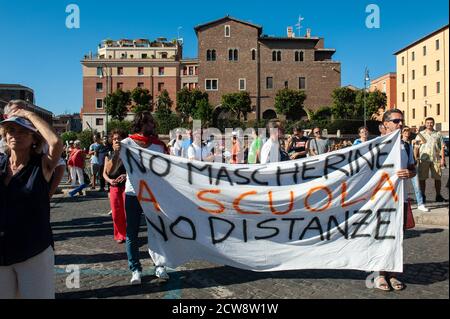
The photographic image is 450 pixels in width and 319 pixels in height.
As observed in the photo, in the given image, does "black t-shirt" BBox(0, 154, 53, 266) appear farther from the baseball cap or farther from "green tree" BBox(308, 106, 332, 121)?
"green tree" BBox(308, 106, 332, 121)

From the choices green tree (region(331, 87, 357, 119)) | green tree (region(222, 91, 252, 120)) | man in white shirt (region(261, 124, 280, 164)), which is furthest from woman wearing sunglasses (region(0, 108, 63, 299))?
green tree (region(222, 91, 252, 120))

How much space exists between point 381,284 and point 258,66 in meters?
70.9

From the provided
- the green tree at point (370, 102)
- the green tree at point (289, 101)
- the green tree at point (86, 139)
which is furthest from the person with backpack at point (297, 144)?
the green tree at point (289, 101)

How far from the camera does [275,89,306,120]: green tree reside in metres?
66.9

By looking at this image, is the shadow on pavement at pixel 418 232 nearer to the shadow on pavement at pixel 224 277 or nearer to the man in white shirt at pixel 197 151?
the shadow on pavement at pixel 224 277

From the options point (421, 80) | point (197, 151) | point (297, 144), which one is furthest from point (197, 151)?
point (421, 80)

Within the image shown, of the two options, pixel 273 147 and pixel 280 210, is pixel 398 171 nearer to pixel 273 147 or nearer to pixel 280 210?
pixel 280 210

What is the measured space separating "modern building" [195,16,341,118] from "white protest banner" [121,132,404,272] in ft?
220

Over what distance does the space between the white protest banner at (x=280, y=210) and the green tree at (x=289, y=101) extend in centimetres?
6317

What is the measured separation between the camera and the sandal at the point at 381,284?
15.1 ft

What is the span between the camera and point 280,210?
15.7ft
